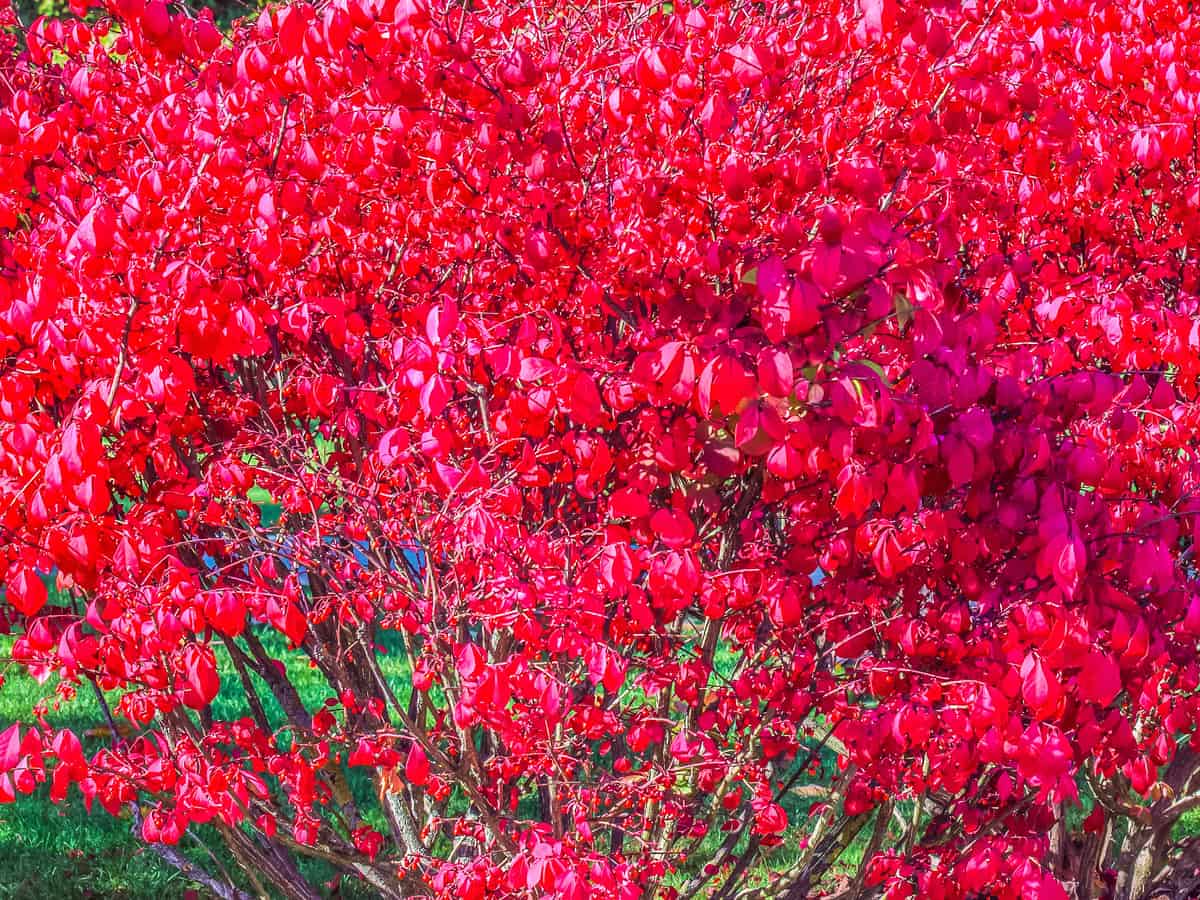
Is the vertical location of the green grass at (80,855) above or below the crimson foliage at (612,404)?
below

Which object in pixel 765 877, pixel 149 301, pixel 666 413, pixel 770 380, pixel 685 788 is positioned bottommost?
pixel 765 877

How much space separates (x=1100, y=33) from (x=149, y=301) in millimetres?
2740

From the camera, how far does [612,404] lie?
261cm

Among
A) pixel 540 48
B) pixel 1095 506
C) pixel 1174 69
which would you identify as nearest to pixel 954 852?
pixel 1095 506

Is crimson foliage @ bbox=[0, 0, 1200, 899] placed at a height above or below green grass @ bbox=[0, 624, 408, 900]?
above

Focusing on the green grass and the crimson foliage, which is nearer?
the crimson foliage

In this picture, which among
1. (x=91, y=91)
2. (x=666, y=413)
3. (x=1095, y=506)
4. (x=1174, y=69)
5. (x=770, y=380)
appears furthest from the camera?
(x=1174, y=69)

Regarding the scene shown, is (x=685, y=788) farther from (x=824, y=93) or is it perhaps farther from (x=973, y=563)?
(x=824, y=93)

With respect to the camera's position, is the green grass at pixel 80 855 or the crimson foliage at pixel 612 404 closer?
the crimson foliage at pixel 612 404

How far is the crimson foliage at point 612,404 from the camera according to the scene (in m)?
2.47

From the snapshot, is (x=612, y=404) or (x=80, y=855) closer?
(x=612, y=404)

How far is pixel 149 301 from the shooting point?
2.72m

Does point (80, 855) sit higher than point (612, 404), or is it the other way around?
point (612, 404)

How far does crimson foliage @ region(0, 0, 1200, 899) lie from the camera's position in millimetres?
2475
